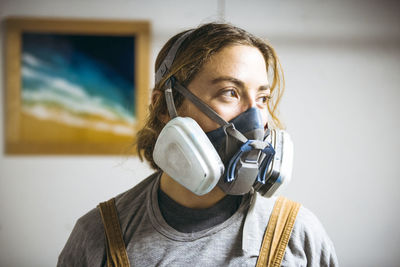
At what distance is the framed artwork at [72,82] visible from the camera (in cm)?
226

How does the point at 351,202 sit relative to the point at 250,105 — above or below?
below

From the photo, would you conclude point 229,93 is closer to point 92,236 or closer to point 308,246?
point 308,246

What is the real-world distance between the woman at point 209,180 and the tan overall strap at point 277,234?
2cm

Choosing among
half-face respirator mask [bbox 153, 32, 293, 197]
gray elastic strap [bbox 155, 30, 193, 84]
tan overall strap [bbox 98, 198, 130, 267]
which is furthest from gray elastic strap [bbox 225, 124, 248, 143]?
tan overall strap [bbox 98, 198, 130, 267]

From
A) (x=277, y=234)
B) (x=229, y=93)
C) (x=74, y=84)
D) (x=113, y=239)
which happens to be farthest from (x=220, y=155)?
(x=74, y=84)

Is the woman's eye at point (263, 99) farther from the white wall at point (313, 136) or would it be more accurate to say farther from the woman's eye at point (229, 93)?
the white wall at point (313, 136)

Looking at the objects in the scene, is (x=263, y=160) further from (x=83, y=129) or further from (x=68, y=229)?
(x=68, y=229)

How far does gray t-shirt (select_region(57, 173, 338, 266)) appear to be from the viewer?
0.94 m

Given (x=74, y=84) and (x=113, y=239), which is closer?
(x=113, y=239)

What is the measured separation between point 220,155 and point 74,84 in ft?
5.57

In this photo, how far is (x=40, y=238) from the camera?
2.29 metres

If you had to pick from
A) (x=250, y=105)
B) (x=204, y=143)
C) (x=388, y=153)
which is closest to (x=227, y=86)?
(x=250, y=105)

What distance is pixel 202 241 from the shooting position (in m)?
0.96

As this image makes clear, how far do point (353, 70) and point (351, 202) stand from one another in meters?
0.99
